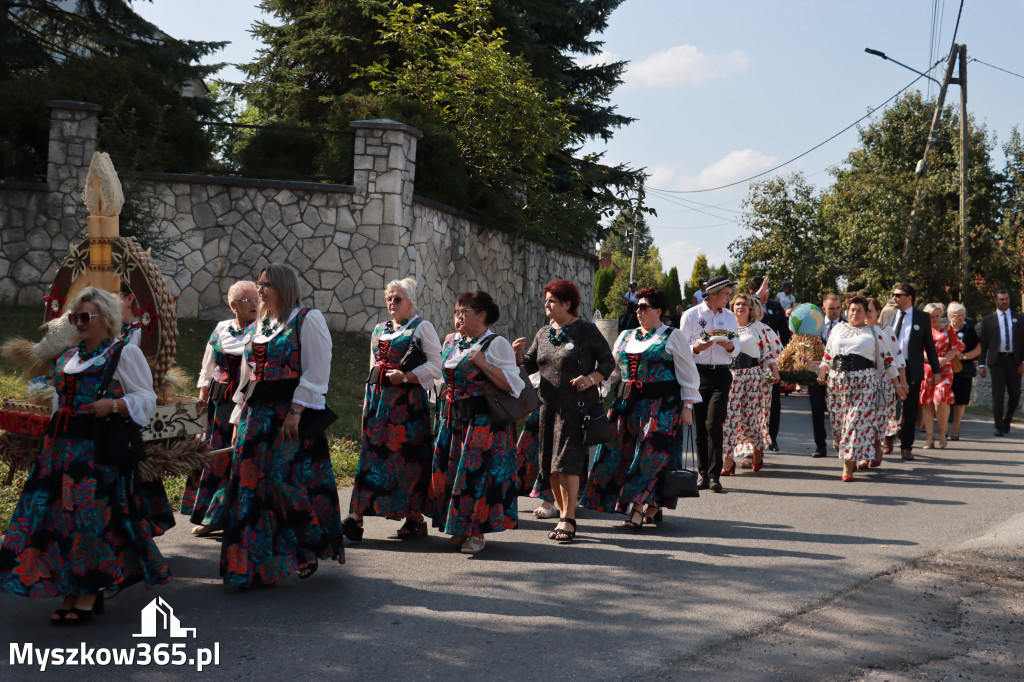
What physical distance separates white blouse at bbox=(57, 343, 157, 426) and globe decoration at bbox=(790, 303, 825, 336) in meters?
14.2

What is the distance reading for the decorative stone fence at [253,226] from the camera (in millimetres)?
14773

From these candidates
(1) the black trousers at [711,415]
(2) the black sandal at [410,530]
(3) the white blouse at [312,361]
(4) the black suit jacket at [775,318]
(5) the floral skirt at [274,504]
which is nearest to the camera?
(5) the floral skirt at [274,504]

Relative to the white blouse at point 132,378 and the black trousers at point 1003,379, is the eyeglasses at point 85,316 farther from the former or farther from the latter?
the black trousers at point 1003,379

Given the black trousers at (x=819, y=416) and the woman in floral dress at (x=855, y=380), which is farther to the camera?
the black trousers at (x=819, y=416)

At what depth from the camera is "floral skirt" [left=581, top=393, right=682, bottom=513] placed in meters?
7.89

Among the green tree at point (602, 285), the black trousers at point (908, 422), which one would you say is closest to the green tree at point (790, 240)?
the green tree at point (602, 285)

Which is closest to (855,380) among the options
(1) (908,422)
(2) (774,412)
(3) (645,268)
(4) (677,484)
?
(2) (774,412)

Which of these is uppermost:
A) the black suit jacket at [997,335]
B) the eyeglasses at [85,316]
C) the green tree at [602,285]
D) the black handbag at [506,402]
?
the green tree at [602,285]

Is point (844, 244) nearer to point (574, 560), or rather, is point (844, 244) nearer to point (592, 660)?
point (574, 560)

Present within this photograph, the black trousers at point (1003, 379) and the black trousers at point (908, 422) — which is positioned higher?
the black trousers at point (1003, 379)

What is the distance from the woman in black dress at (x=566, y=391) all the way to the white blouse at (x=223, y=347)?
2.13 metres

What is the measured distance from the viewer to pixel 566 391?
299 inches

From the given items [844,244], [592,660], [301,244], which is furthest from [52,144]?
[844,244]

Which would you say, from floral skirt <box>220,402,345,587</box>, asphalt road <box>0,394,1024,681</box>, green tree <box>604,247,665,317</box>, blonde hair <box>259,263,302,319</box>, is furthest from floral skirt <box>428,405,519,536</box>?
green tree <box>604,247,665,317</box>
